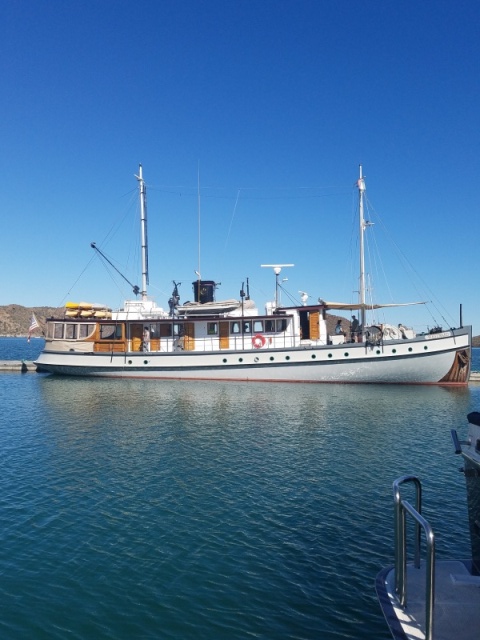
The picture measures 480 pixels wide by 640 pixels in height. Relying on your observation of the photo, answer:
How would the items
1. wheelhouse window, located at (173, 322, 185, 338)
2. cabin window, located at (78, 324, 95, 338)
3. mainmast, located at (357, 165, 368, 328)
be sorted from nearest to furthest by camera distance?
mainmast, located at (357, 165, 368, 328), wheelhouse window, located at (173, 322, 185, 338), cabin window, located at (78, 324, 95, 338)

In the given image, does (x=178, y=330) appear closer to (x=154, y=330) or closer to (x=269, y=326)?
(x=154, y=330)

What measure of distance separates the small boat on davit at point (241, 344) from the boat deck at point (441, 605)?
2695 cm

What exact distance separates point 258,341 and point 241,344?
52.3 inches

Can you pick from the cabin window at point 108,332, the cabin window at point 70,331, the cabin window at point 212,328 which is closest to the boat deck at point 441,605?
the cabin window at point 212,328

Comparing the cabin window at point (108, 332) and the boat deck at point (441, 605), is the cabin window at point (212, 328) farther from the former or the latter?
the boat deck at point (441, 605)

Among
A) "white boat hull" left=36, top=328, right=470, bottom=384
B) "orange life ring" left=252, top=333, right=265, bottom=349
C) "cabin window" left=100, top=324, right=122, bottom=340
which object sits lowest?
"white boat hull" left=36, top=328, right=470, bottom=384

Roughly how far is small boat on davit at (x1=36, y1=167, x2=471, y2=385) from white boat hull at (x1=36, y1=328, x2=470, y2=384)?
7cm

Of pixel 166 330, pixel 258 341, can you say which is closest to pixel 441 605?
pixel 258 341

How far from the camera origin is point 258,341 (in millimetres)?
36031

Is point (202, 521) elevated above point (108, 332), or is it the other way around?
point (108, 332)

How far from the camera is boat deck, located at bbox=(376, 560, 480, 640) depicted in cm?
552

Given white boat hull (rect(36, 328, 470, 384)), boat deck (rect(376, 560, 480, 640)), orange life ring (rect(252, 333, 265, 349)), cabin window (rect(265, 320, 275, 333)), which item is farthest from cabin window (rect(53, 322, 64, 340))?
boat deck (rect(376, 560, 480, 640))

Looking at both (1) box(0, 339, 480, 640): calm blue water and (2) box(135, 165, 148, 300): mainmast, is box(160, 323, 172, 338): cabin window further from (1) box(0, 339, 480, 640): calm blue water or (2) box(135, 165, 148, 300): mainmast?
(1) box(0, 339, 480, 640): calm blue water

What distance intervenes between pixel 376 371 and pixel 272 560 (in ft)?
86.3
